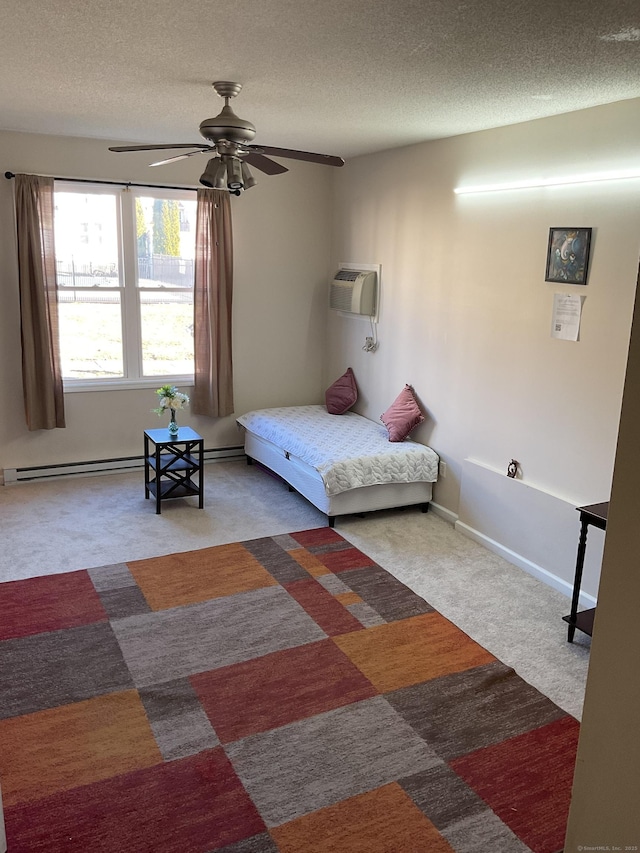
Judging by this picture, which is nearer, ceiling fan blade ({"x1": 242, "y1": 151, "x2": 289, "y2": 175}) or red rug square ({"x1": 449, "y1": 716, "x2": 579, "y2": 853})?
red rug square ({"x1": 449, "y1": 716, "x2": 579, "y2": 853})

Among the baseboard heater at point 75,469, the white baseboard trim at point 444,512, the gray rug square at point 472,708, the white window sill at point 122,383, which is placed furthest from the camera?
the white window sill at point 122,383

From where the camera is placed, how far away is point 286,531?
15.5 feet

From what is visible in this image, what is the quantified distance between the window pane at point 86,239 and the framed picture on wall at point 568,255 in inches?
136

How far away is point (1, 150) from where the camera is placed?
5035 mm

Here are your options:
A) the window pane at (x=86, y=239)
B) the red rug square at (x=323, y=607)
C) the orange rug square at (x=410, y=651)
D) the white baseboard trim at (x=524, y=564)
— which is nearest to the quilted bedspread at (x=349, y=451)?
the white baseboard trim at (x=524, y=564)

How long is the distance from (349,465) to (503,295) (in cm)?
149

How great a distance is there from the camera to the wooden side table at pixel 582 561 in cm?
318

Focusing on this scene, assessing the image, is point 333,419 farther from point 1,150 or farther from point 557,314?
point 1,150

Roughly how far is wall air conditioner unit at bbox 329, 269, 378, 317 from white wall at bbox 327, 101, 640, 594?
134mm

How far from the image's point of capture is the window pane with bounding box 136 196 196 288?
18.5ft

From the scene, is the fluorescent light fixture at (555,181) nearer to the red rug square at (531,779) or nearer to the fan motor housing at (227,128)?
the fan motor housing at (227,128)

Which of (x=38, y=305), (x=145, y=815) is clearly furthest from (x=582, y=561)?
(x=38, y=305)

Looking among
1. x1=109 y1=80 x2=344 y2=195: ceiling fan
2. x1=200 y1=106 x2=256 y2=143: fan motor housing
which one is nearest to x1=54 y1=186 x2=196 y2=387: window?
x1=109 y1=80 x2=344 y2=195: ceiling fan

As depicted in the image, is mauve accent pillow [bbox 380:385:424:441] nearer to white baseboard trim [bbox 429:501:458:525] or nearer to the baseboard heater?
white baseboard trim [bbox 429:501:458:525]
